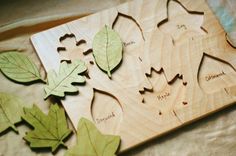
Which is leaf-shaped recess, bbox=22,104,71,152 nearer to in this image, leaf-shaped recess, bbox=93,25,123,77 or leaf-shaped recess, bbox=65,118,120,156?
leaf-shaped recess, bbox=65,118,120,156

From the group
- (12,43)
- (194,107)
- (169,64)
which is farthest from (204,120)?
(12,43)

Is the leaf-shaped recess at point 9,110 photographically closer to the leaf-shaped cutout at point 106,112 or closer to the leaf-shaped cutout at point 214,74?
the leaf-shaped cutout at point 106,112

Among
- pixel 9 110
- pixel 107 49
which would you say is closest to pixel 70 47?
pixel 107 49

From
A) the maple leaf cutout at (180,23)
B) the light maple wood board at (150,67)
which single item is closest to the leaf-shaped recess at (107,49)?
the light maple wood board at (150,67)

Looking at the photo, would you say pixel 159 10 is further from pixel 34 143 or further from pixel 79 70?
pixel 34 143

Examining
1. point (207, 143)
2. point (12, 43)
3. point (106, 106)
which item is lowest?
point (207, 143)
